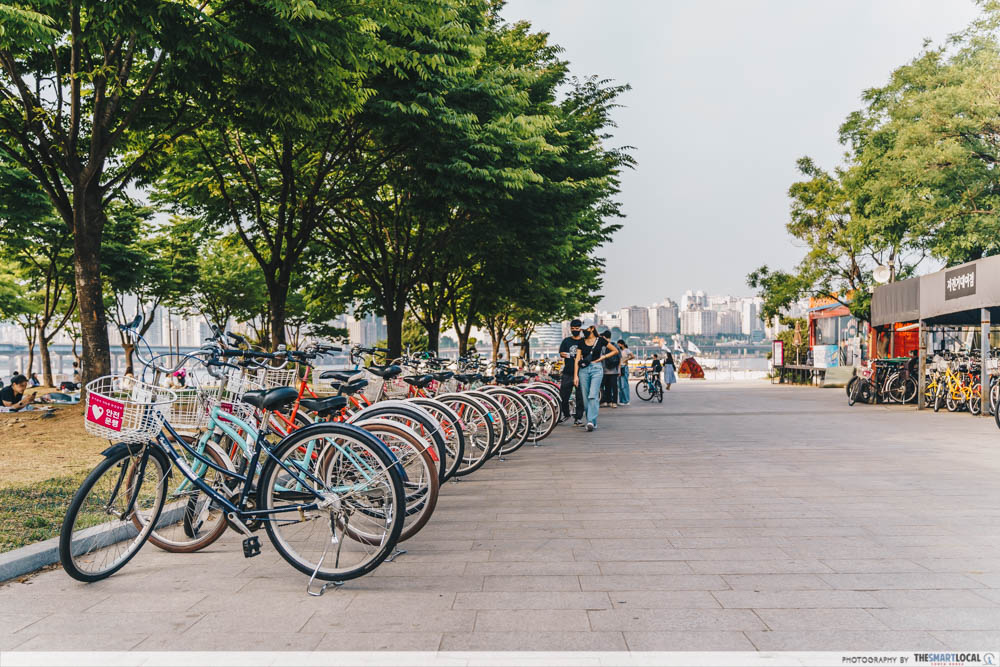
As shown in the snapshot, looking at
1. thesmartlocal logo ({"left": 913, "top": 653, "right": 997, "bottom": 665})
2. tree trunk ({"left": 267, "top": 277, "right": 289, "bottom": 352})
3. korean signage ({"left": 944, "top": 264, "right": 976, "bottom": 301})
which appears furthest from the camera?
korean signage ({"left": 944, "top": 264, "right": 976, "bottom": 301})


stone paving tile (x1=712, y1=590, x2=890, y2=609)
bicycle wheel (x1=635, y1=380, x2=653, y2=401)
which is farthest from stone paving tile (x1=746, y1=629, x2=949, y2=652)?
bicycle wheel (x1=635, y1=380, x2=653, y2=401)

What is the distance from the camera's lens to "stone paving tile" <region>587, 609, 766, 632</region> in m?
3.76

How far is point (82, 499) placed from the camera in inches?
178

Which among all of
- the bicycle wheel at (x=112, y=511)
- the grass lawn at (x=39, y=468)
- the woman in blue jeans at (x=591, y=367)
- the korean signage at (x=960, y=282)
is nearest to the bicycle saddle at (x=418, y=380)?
the grass lawn at (x=39, y=468)

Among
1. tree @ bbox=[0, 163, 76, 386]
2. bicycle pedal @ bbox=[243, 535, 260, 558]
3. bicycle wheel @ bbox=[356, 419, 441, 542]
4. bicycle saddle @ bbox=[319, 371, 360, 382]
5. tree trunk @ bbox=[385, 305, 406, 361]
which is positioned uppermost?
tree @ bbox=[0, 163, 76, 386]

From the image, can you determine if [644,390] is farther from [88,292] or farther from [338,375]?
[338,375]

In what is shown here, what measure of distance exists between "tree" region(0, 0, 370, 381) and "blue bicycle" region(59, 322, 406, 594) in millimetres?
4805

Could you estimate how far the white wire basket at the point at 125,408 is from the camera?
4359mm

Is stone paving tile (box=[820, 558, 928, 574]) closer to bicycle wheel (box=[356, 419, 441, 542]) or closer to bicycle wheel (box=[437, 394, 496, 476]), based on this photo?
bicycle wheel (box=[356, 419, 441, 542])

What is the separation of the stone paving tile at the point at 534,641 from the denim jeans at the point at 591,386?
32.1ft

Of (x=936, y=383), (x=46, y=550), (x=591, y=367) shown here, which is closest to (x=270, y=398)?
(x=46, y=550)

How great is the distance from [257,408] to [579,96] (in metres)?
18.2

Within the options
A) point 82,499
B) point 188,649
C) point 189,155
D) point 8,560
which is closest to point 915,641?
point 188,649

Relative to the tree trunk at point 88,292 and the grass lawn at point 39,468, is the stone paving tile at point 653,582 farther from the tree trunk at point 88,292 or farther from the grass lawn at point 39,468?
the tree trunk at point 88,292
